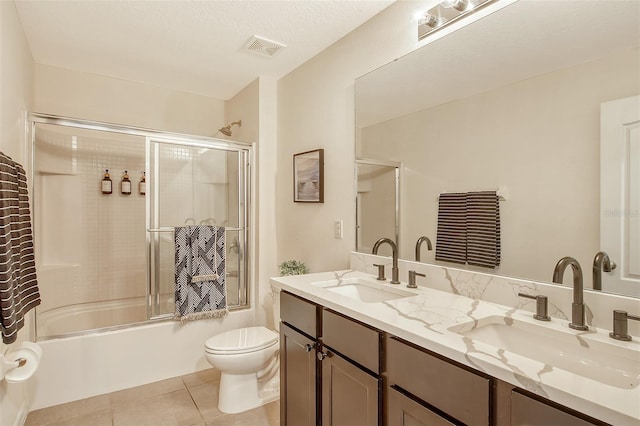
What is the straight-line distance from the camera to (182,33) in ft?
7.65

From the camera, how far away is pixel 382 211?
202cm

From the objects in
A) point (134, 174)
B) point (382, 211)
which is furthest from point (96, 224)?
point (382, 211)

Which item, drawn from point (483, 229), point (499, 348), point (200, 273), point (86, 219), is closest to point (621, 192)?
point (483, 229)

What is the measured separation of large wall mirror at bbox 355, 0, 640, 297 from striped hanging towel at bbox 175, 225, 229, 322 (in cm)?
157

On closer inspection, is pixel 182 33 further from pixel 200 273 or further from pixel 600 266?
pixel 600 266

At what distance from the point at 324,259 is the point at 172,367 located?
56.4 inches


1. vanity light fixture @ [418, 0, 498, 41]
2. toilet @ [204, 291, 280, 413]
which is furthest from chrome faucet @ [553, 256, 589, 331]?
toilet @ [204, 291, 280, 413]

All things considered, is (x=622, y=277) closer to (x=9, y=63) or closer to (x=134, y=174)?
(x=9, y=63)

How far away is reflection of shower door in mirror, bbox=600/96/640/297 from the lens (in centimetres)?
106

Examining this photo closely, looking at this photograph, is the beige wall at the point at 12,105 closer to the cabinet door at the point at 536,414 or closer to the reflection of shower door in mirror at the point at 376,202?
the reflection of shower door in mirror at the point at 376,202

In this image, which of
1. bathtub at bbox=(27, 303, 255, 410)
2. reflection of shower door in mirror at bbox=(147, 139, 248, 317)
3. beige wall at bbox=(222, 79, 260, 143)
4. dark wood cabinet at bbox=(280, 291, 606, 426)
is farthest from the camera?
beige wall at bbox=(222, 79, 260, 143)

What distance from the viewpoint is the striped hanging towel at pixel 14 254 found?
52.3 inches

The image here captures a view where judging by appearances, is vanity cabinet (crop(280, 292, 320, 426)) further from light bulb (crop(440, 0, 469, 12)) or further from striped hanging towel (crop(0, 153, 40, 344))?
light bulb (crop(440, 0, 469, 12))

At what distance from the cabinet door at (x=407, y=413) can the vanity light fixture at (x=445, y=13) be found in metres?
1.59
